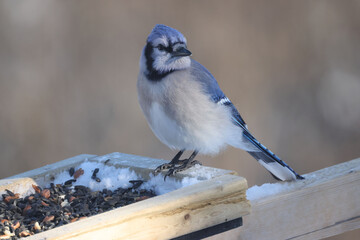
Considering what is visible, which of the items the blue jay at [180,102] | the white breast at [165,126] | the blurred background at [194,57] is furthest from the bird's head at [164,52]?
the blurred background at [194,57]

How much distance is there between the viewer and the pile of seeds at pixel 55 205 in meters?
1.93

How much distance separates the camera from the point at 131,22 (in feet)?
12.0

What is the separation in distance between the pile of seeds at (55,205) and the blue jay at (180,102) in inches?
7.7

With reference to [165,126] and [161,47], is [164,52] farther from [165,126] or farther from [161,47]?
[165,126]

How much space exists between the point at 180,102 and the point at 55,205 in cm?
58

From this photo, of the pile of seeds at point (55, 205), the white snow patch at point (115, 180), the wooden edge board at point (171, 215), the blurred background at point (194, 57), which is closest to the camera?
the wooden edge board at point (171, 215)

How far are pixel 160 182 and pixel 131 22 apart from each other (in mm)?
1623

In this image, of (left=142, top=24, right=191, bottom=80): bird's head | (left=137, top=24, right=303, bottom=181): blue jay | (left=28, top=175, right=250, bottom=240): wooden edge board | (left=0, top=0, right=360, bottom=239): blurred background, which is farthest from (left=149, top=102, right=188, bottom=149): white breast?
(left=0, top=0, right=360, bottom=239): blurred background

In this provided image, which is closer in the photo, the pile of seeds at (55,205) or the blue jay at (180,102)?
the pile of seeds at (55,205)

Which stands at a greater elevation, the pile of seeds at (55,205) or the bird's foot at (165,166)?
the bird's foot at (165,166)

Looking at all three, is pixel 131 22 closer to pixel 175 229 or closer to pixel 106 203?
pixel 106 203

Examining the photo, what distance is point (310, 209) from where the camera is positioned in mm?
2055

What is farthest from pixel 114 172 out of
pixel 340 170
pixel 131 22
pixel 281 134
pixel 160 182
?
pixel 281 134

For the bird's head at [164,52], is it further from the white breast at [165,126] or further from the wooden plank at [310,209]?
the wooden plank at [310,209]
